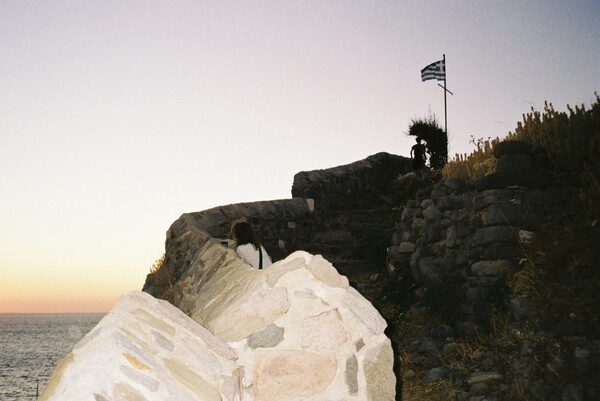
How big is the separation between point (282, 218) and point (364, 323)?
8.42 meters

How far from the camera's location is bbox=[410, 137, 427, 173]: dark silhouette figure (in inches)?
567

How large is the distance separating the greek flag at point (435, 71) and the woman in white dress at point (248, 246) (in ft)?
33.2

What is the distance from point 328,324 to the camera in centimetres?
224

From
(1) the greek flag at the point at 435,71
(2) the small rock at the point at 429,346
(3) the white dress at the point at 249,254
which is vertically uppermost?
(1) the greek flag at the point at 435,71

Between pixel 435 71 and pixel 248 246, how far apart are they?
1046cm

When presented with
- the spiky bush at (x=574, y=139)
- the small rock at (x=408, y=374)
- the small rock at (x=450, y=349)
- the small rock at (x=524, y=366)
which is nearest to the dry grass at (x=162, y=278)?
the small rock at (x=408, y=374)

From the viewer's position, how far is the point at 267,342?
2.16 metres

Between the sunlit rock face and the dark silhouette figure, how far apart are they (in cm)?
1246

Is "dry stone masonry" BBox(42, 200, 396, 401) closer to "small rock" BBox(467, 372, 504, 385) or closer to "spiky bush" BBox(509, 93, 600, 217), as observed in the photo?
"small rock" BBox(467, 372, 504, 385)

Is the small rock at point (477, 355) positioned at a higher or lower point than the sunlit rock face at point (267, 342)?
lower

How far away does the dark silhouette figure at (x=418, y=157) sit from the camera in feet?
47.3

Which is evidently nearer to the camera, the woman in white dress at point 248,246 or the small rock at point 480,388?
the small rock at point 480,388

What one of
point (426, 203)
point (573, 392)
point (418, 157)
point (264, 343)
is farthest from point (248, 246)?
point (418, 157)

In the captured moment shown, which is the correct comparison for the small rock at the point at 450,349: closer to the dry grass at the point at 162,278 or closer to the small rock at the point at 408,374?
the small rock at the point at 408,374
